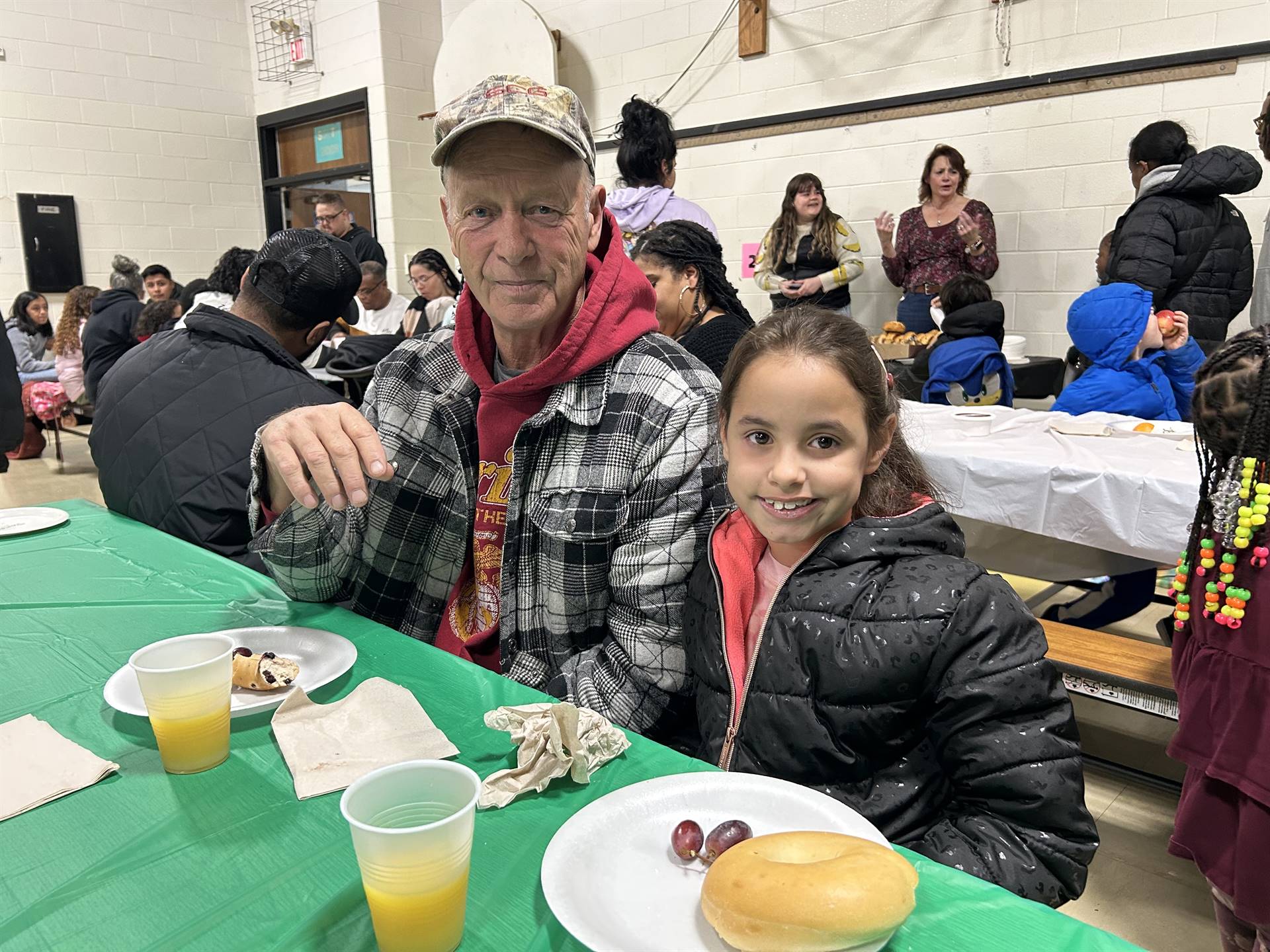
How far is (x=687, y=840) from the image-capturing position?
764 mm

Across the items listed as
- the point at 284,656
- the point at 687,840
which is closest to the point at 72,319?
the point at 284,656

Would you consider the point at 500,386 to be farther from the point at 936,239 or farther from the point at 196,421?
the point at 936,239

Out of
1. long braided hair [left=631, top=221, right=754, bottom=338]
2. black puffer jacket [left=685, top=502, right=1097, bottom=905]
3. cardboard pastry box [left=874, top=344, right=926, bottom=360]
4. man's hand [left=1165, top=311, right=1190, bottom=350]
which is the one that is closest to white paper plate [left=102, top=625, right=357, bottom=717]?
black puffer jacket [left=685, top=502, right=1097, bottom=905]

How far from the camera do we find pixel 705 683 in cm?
123

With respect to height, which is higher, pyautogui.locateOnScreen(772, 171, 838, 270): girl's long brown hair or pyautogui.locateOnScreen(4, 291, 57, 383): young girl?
pyautogui.locateOnScreen(772, 171, 838, 270): girl's long brown hair

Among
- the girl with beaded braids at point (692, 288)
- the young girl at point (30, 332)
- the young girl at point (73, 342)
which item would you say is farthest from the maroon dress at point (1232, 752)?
the young girl at point (30, 332)

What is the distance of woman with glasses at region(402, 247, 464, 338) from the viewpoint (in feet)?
20.2

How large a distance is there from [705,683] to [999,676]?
1.32ft

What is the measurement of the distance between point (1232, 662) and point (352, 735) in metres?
1.37

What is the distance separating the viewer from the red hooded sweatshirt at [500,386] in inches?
55.1

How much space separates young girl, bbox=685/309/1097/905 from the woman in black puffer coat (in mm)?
3016

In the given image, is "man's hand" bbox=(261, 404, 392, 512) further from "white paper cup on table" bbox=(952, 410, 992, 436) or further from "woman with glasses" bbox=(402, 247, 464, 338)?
"woman with glasses" bbox=(402, 247, 464, 338)

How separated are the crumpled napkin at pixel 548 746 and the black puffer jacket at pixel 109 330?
20.4 ft

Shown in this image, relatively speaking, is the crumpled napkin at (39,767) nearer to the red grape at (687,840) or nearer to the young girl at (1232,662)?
the red grape at (687,840)
